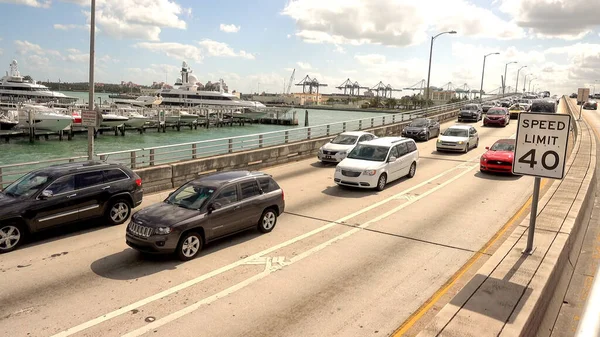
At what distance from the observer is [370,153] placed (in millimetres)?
16625

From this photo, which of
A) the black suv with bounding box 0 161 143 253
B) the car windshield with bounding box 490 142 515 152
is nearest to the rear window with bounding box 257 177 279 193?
the black suv with bounding box 0 161 143 253

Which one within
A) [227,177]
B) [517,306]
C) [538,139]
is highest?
[538,139]

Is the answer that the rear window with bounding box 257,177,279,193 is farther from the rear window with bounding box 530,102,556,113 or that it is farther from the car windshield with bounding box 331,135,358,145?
the rear window with bounding box 530,102,556,113

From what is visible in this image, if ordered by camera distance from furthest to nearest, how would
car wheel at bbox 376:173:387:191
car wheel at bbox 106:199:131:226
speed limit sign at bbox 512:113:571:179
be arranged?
car wheel at bbox 376:173:387:191 < car wheel at bbox 106:199:131:226 < speed limit sign at bbox 512:113:571:179

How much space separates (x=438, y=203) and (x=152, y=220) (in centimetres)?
894

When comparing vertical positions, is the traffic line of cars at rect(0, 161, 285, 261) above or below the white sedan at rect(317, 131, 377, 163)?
below

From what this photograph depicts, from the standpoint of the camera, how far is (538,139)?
6984 mm

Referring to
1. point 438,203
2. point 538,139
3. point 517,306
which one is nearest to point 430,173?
point 438,203

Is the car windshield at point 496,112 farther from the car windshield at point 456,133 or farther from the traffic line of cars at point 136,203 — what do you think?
the traffic line of cars at point 136,203

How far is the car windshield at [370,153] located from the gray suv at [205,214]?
601cm

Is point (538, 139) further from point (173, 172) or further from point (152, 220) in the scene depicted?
point (173, 172)

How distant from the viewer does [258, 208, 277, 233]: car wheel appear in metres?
10.8

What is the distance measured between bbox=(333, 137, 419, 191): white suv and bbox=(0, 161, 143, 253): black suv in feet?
23.3

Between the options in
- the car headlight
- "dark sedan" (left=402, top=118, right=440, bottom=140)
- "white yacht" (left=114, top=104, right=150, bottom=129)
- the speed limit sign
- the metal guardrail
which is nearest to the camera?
the speed limit sign
